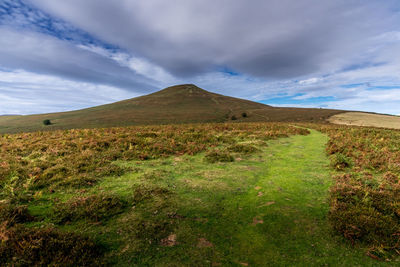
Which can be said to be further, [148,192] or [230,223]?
[148,192]

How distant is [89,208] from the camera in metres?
4.84

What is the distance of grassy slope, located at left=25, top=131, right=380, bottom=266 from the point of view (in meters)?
3.41

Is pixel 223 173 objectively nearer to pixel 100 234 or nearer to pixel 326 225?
pixel 326 225

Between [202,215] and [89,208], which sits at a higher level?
[89,208]

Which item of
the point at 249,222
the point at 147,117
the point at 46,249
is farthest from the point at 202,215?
the point at 147,117

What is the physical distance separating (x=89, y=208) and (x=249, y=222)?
435 cm

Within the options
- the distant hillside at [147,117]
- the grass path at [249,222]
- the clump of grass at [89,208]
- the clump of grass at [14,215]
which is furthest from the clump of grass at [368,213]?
the distant hillside at [147,117]

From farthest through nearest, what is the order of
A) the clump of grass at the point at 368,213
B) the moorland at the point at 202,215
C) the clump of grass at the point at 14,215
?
the clump of grass at the point at 14,215, the clump of grass at the point at 368,213, the moorland at the point at 202,215

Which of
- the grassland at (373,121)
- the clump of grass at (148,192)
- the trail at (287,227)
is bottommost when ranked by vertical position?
the trail at (287,227)

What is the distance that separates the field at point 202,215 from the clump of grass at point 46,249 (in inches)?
0.7

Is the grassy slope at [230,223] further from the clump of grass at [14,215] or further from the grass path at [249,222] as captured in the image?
the clump of grass at [14,215]

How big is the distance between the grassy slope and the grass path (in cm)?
2

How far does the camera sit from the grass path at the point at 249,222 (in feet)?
11.1

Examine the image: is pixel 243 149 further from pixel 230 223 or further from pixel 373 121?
pixel 373 121
